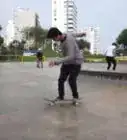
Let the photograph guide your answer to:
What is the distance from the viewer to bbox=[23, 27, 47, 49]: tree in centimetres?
11650

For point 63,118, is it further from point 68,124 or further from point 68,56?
point 68,56

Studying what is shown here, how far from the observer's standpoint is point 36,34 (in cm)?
11694

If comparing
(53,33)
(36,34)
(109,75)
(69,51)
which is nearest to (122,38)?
(36,34)

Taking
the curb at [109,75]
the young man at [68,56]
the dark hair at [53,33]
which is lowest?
the curb at [109,75]

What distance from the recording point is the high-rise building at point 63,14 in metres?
163

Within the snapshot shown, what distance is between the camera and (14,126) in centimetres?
699

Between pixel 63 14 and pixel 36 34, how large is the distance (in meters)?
48.8

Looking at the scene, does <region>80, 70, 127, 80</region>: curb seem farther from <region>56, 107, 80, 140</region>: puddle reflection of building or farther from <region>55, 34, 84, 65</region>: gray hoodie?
<region>56, 107, 80, 140</region>: puddle reflection of building

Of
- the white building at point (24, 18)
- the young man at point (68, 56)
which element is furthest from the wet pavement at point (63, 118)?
the white building at point (24, 18)

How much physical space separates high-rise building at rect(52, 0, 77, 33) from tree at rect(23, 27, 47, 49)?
1589 inches

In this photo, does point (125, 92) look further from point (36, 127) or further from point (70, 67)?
point (36, 127)

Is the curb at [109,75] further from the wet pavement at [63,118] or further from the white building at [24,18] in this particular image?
the white building at [24,18]

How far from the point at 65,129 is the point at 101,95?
15.2 feet

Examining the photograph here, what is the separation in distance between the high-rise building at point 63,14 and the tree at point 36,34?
4037 centimetres
